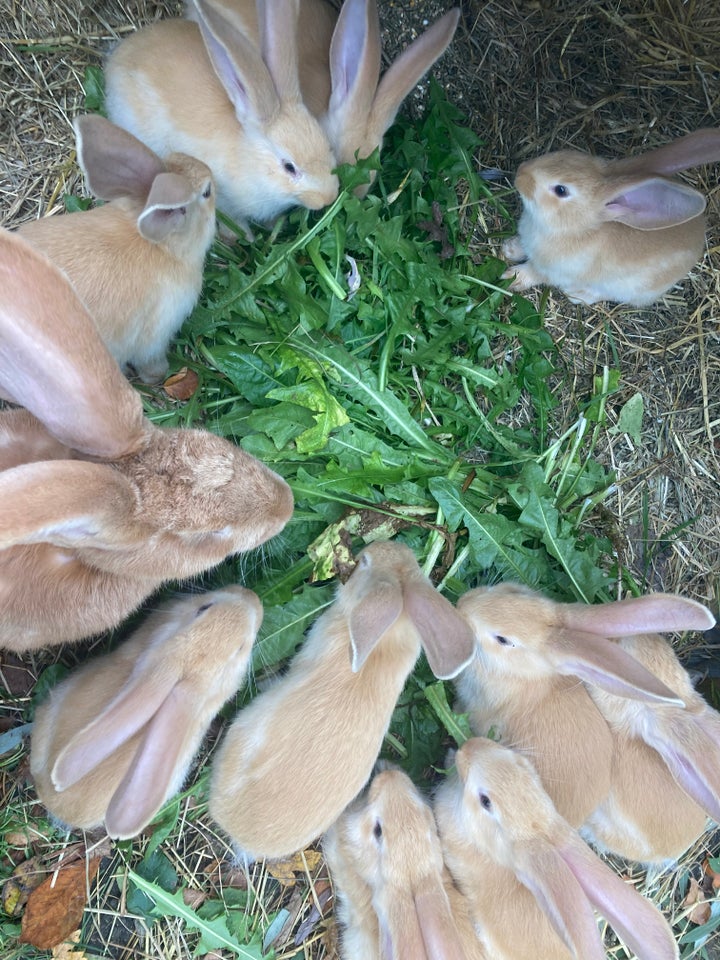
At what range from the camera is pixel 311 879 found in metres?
3.74

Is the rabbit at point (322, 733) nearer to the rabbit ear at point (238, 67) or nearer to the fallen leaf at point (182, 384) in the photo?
the fallen leaf at point (182, 384)

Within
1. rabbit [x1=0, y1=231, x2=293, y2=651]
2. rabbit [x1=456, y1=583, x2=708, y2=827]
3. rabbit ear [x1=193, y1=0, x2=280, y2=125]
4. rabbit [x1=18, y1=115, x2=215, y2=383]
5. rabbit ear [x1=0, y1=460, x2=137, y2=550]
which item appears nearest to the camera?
rabbit ear [x1=0, y1=460, x2=137, y2=550]

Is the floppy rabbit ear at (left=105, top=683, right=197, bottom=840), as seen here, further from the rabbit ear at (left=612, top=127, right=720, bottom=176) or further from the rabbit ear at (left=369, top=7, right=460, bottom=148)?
the rabbit ear at (left=612, top=127, right=720, bottom=176)

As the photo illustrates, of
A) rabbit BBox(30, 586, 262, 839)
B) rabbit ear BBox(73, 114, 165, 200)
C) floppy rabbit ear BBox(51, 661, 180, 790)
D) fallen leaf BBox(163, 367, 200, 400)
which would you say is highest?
rabbit ear BBox(73, 114, 165, 200)

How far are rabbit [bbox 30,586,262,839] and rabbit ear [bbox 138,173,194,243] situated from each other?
1654mm

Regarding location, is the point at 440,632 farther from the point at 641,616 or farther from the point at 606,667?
the point at 641,616

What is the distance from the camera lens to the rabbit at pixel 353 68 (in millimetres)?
3508

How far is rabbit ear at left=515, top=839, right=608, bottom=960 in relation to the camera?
285cm

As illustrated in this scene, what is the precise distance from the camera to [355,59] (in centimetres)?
359

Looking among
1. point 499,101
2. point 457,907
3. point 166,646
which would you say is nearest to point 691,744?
point 457,907

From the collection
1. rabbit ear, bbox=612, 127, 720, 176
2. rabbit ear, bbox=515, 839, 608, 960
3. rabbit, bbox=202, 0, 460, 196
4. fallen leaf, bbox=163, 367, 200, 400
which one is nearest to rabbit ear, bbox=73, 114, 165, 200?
fallen leaf, bbox=163, 367, 200, 400

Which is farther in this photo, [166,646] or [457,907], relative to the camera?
[457,907]

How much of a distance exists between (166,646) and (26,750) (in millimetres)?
1038

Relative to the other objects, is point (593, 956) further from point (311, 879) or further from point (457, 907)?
point (311, 879)
